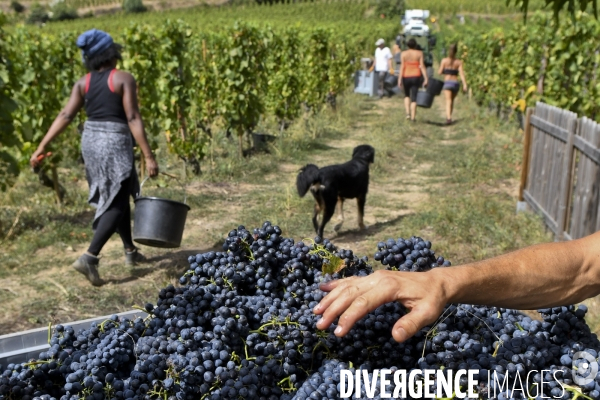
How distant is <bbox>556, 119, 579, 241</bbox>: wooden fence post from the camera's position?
255 inches

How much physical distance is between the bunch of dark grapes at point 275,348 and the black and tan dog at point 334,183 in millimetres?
4698

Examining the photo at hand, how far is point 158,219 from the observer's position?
5246 millimetres

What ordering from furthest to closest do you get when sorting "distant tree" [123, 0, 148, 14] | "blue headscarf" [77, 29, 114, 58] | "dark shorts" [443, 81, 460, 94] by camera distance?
1. "distant tree" [123, 0, 148, 14]
2. "dark shorts" [443, 81, 460, 94]
3. "blue headscarf" [77, 29, 114, 58]

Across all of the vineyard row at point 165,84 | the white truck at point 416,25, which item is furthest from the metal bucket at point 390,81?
the white truck at point 416,25

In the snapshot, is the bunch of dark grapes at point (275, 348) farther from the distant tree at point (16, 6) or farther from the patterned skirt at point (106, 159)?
the distant tree at point (16, 6)

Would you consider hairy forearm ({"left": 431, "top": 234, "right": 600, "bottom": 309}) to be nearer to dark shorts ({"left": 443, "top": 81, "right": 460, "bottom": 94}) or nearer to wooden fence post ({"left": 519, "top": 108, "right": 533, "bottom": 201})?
wooden fence post ({"left": 519, "top": 108, "right": 533, "bottom": 201})

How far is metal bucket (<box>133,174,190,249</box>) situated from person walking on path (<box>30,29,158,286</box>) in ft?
1.51

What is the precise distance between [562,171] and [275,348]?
18.8 ft

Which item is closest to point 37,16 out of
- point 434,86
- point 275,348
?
point 434,86

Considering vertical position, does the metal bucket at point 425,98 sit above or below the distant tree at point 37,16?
below

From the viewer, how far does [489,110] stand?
18.8m

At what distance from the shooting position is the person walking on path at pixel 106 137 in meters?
5.66

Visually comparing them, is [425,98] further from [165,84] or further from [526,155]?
[165,84]

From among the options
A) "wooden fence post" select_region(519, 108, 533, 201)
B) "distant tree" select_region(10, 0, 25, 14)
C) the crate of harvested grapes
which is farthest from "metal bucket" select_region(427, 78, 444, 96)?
"distant tree" select_region(10, 0, 25, 14)
